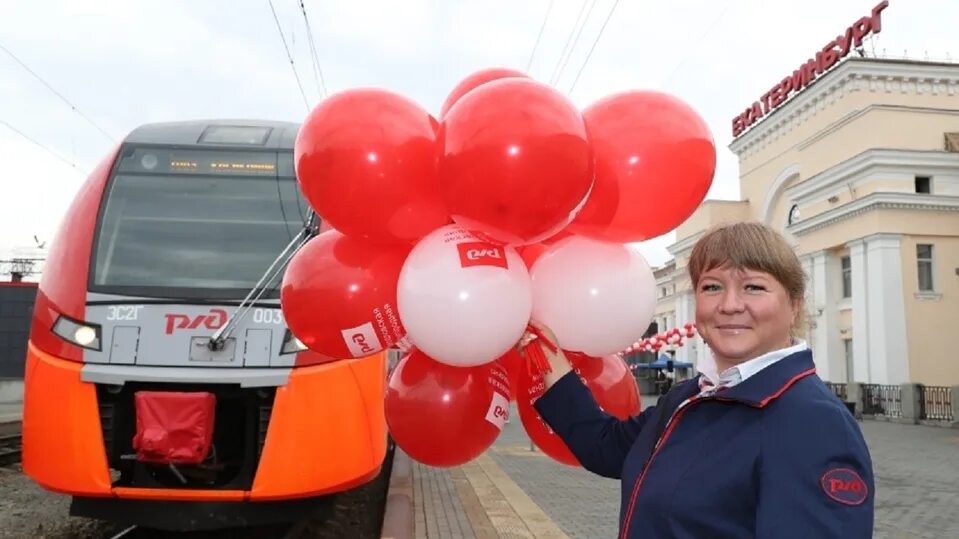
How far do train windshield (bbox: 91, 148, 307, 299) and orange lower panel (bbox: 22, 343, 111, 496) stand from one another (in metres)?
0.64

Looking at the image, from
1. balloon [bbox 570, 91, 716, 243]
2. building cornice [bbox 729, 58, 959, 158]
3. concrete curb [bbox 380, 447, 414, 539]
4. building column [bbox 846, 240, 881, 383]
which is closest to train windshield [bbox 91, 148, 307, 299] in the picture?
concrete curb [bbox 380, 447, 414, 539]

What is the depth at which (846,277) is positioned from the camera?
28828 millimetres

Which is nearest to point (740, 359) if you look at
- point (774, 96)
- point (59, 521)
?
point (59, 521)

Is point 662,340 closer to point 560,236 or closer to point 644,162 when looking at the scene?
point 560,236

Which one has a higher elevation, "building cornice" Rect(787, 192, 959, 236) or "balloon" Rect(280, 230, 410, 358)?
"building cornice" Rect(787, 192, 959, 236)

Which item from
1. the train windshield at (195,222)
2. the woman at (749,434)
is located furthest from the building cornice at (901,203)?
the woman at (749,434)

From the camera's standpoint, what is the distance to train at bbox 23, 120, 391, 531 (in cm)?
428

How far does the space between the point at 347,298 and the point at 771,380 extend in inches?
50.5

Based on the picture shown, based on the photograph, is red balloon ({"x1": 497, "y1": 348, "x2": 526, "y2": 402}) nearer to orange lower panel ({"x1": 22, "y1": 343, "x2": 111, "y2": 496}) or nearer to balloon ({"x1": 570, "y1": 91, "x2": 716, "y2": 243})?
balloon ({"x1": 570, "y1": 91, "x2": 716, "y2": 243})

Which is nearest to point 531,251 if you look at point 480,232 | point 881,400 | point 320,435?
point 480,232

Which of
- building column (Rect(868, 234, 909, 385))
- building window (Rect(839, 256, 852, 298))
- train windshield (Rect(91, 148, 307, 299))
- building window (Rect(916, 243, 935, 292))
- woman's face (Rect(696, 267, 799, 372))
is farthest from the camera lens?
building window (Rect(839, 256, 852, 298))

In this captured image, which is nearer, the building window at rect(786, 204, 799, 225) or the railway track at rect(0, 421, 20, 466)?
the railway track at rect(0, 421, 20, 466)

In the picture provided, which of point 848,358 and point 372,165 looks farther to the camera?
point 848,358

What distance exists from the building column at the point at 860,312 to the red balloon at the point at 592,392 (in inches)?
1054
